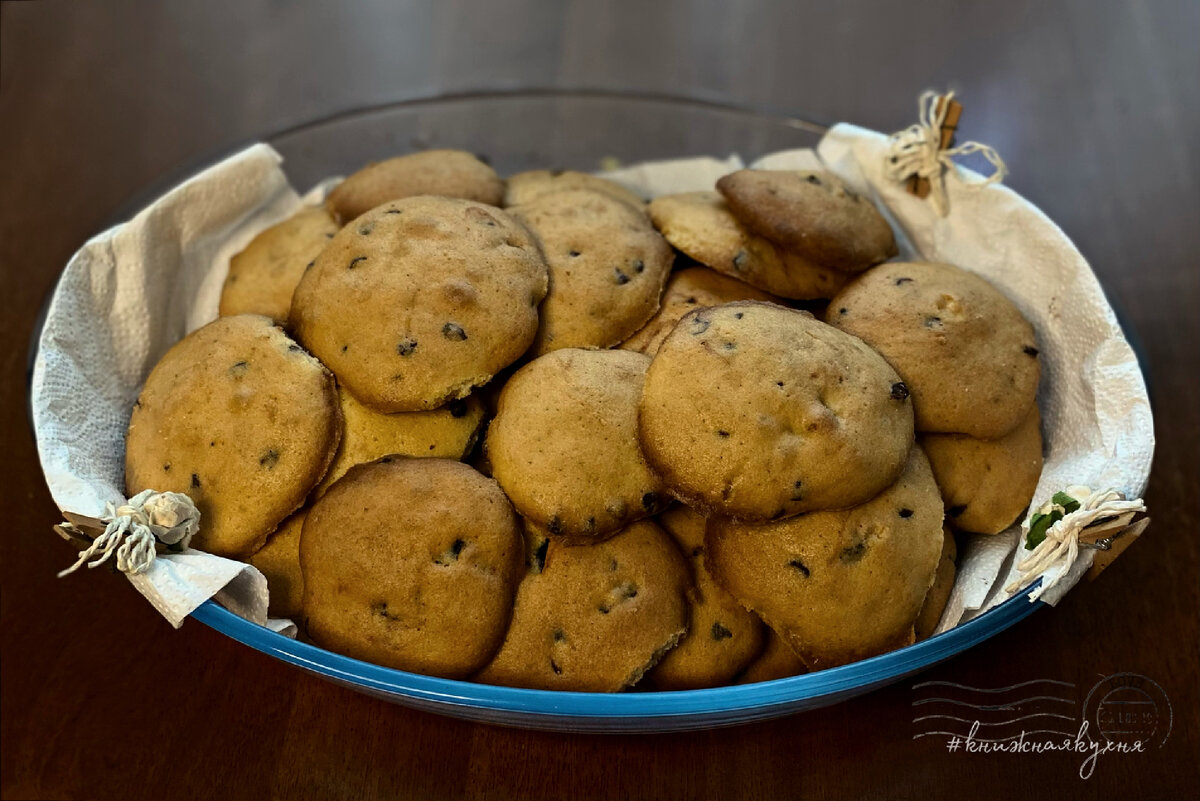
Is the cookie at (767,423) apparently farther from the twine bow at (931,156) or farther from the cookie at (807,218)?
the twine bow at (931,156)

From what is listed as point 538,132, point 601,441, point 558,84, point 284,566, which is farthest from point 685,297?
point 558,84

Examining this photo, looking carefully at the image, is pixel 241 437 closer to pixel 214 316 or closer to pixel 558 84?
pixel 214 316

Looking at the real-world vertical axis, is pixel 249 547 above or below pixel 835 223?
below

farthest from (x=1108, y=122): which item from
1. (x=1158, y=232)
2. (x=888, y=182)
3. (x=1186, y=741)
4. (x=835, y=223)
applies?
(x=1186, y=741)

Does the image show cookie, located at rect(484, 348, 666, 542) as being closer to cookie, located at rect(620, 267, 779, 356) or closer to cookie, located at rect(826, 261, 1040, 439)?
cookie, located at rect(620, 267, 779, 356)

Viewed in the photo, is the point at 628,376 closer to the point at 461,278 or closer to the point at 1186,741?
the point at 461,278

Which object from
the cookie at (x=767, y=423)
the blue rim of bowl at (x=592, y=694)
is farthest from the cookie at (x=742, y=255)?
the blue rim of bowl at (x=592, y=694)
